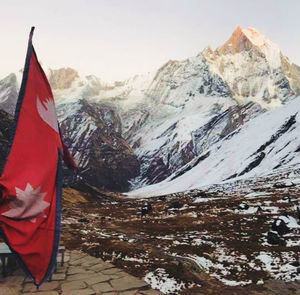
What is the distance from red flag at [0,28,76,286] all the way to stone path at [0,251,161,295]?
113 inches

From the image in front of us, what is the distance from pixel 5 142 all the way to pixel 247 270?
84.0 m

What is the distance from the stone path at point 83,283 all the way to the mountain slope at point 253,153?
8526 cm

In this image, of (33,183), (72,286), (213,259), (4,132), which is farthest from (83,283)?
(4,132)

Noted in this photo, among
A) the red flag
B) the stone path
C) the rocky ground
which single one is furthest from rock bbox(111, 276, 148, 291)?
the red flag

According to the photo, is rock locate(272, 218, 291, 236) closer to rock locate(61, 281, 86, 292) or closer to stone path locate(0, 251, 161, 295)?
stone path locate(0, 251, 161, 295)

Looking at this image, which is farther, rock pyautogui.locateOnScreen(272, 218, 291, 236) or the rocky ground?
rock pyautogui.locateOnScreen(272, 218, 291, 236)

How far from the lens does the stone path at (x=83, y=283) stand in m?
9.93

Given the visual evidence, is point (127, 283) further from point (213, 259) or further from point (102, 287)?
point (213, 259)

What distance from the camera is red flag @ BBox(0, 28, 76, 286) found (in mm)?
7270

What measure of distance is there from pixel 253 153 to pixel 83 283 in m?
116

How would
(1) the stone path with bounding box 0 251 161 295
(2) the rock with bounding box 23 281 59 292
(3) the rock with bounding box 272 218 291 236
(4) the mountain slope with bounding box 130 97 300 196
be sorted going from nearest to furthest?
(1) the stone path with bounding box 0 251 161 295 → (2) the rock with bounding box 23 281 59 292 → (3) the rock with bounding box 272 218 291 236 → (4) the mountain slope with bounding box 130 97 300 196

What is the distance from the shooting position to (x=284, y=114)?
473 feet

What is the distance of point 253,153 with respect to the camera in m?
121

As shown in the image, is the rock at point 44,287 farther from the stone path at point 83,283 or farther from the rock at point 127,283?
the rock at point 127,283
